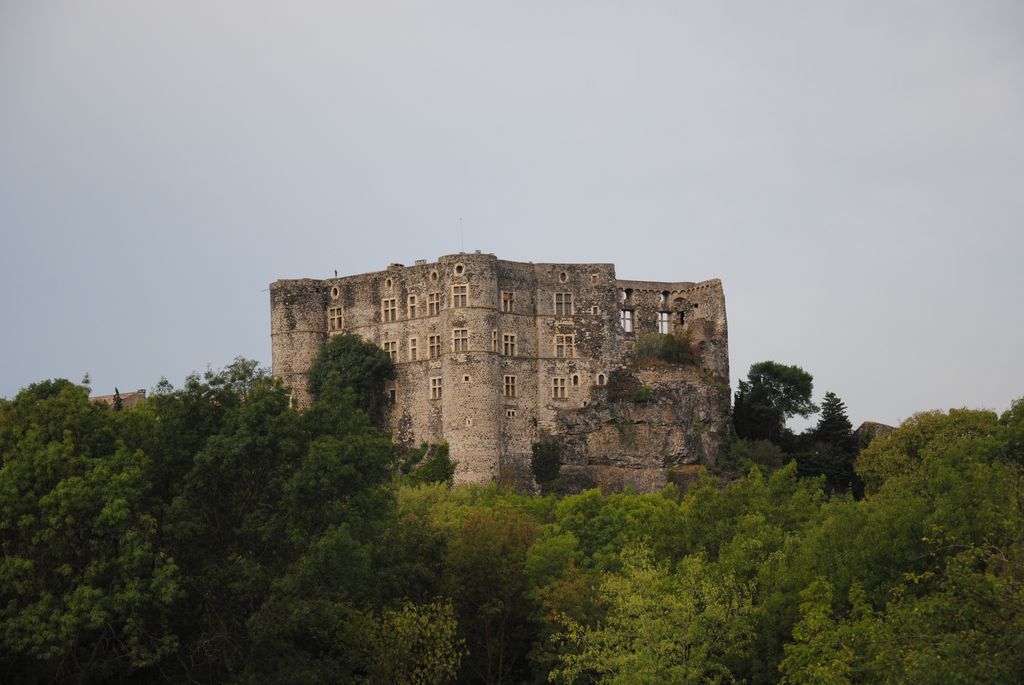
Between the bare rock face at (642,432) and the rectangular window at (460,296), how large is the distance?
823cm

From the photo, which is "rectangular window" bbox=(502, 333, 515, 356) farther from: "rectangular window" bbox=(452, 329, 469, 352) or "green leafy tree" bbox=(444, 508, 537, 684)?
"green leafy tree" bbox=(444, 508, 537, 684)

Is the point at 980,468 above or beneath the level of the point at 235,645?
above

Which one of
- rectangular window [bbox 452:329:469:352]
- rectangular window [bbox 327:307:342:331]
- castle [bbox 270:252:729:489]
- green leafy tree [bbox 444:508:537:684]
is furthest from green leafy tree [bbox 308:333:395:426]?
green leafy tree [bbox 444:508:537:684]

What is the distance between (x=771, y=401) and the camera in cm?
10962

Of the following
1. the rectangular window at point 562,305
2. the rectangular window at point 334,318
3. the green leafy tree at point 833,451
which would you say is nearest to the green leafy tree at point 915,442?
the green leafy tree at point 833,451

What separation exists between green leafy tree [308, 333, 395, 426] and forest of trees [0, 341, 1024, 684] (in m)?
34.1

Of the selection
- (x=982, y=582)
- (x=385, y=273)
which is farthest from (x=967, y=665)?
(x=385, y=273)

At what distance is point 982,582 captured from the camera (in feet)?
132

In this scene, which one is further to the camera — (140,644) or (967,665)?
(140,644)

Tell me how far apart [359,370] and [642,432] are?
618 inches

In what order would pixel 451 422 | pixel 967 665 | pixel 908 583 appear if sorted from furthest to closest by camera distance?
1. pixel 451 422
2. pixel 908 583
3. pixel 967 665

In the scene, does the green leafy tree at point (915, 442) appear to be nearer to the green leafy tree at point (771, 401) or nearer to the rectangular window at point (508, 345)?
the green leafy tree at point (771, 401)

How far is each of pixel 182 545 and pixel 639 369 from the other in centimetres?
4949

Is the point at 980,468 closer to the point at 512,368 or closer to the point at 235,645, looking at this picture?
the point at 235,645
